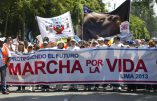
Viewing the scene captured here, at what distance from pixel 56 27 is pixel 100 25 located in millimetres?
3563

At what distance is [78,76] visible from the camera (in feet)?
56.5

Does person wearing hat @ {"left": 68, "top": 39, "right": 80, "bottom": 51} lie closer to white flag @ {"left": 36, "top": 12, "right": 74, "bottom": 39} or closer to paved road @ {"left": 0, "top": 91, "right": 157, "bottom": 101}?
paved road @ {"left": 0, "top": 91, "right": 157, "bottom": 101}

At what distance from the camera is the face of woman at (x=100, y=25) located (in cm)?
2020

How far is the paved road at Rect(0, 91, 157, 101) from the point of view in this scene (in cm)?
1459

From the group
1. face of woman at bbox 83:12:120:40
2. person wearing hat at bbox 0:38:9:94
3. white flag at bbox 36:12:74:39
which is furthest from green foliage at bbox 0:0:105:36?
person wearing hat at bbox 0:38:9:94

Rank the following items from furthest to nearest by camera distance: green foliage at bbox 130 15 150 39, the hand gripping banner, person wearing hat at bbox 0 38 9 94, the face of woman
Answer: green foliage at bbox 130 15 150 39 < the face of woman < the hand gripping banner < person wearing hat at bbox 0 38 9 94

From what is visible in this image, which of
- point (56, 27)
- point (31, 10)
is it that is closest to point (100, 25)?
point (56, 27)

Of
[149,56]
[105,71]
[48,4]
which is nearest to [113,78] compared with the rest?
[105,71]

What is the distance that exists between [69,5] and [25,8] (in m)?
5.70

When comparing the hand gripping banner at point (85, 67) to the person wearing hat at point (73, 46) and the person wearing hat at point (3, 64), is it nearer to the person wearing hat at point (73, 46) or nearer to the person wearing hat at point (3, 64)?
the person wearing hat at point (73, 46)

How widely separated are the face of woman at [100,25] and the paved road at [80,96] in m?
4.56

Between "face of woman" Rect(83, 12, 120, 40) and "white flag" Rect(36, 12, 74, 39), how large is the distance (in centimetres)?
252

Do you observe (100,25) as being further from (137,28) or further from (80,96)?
Answer: (137,28)

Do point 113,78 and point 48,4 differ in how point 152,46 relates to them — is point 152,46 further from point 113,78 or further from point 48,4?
point 48,4
